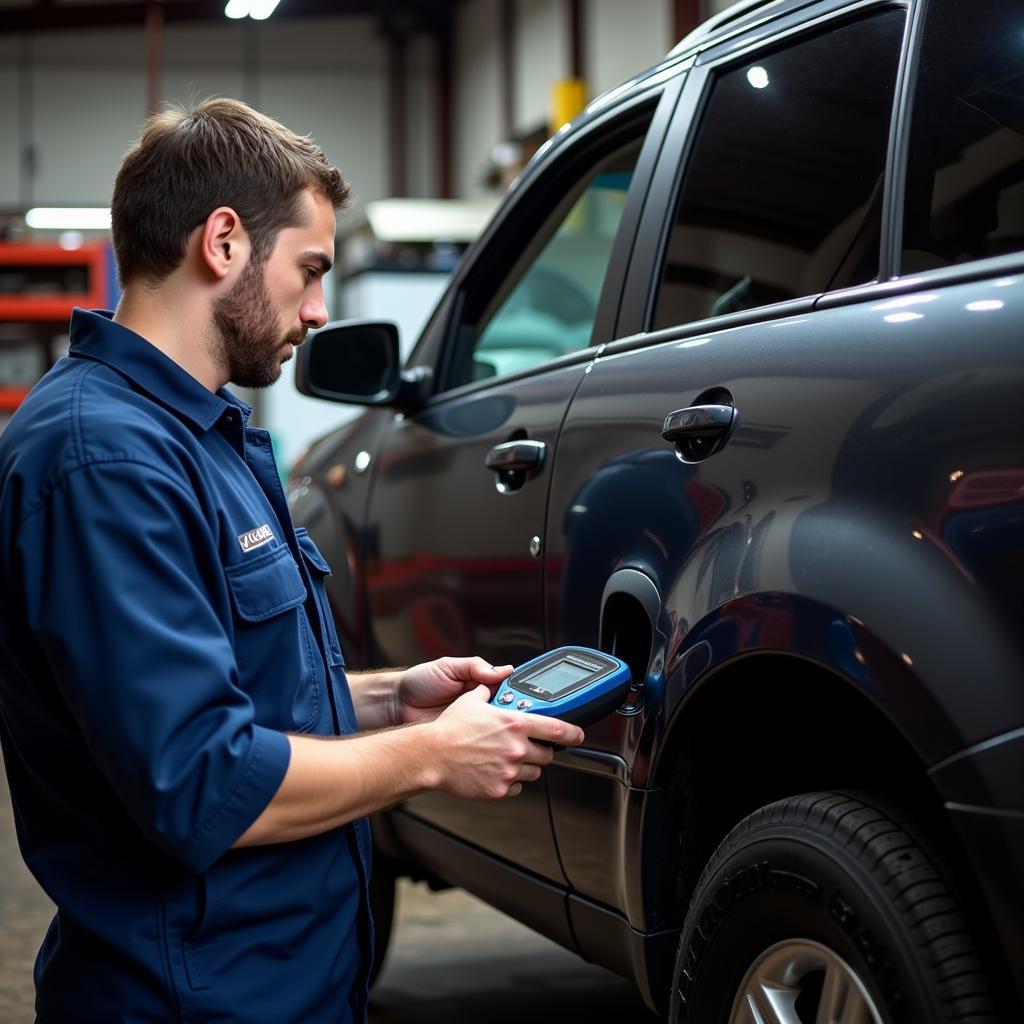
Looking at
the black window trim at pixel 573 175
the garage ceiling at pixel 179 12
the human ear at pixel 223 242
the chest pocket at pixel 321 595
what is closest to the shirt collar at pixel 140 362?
the human ear at pixel 223 242

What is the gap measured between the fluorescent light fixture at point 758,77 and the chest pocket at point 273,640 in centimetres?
96

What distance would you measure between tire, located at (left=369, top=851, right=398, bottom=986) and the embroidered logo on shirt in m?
1.62

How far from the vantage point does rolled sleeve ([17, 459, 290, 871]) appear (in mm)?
1341

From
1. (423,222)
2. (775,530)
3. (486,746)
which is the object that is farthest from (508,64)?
(486,746)

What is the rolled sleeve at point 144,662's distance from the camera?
1.34m

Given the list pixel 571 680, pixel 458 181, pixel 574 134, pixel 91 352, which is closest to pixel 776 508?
pixel 571 680

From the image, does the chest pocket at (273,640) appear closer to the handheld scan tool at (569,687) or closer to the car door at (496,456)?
the handheld scan tool at (569,687)

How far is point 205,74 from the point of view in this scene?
14.7m

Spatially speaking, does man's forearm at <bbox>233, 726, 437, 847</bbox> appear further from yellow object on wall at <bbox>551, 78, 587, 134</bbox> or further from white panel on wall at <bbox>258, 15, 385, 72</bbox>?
white panel on wall at <bbox>258, 15, 385, 72</bbox>

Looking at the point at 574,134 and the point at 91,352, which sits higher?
the point at 574,134

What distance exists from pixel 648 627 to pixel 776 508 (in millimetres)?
368

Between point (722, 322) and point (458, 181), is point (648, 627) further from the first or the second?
point (458, 181)

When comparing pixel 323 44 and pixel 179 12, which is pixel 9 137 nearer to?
pixel 179 12

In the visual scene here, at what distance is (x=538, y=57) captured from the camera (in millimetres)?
11477
